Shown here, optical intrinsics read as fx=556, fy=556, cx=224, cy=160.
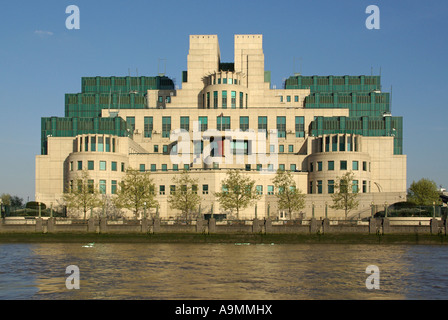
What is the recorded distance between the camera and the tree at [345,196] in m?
106

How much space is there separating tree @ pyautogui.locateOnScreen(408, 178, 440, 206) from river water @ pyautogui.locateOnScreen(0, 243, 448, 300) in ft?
189

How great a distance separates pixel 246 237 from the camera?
80.2 metres

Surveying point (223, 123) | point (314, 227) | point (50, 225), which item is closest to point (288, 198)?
point (314, 227)

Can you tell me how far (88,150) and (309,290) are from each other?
8867 centimetres

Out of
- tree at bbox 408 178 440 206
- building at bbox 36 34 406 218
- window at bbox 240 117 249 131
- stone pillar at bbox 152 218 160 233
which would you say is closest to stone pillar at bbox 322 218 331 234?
building at bbox 36 34 406 218

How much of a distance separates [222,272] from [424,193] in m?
101

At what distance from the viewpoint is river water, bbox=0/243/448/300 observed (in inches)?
1515

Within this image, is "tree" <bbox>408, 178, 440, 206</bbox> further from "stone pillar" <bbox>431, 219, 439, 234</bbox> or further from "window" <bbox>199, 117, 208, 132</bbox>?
"window" <bbox>199, 117, 208, 132</bbox>

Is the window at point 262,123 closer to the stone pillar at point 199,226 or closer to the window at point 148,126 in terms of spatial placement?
the window at point 148,126

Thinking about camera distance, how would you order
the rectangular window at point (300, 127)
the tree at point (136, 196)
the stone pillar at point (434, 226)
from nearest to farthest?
the stone pillar at point (434, 226) < the tree at point (136, 196) < the rectangular window at point (300, 127)

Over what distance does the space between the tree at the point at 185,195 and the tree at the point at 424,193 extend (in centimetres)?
5207

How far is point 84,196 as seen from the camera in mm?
102812

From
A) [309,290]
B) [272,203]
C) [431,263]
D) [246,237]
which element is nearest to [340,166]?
[272,203]

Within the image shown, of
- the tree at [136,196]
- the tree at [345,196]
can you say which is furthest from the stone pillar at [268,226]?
the tree at [136,196]
